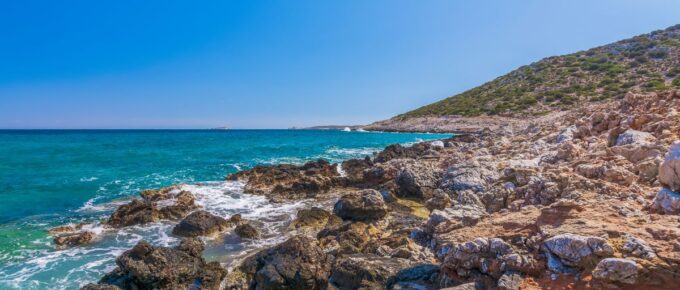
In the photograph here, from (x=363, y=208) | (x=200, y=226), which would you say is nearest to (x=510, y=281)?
(x=363, y=208)

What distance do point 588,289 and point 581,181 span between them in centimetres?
376

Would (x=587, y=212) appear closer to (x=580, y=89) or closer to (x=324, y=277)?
(x=324, y=277)

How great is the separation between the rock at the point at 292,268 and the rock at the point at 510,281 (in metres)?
3.30

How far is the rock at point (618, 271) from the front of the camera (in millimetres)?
4348

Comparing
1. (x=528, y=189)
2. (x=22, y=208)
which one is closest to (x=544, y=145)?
(x=528, y=189)

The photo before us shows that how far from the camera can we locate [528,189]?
27.0ft

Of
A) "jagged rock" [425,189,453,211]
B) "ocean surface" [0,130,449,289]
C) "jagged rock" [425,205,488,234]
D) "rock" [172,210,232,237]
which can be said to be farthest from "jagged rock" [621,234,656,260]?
"rock" [172,210,232,237]

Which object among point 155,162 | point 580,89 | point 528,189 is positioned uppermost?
point 580,89

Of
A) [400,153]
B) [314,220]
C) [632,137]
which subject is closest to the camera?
[632,137]

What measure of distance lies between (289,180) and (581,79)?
247 ft

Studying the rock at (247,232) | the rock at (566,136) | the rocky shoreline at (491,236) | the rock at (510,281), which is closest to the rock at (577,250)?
the rocky shoreline at (491,236)

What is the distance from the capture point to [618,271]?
4.39m

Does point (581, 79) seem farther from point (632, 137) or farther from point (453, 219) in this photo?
Answer: point (453, 219)

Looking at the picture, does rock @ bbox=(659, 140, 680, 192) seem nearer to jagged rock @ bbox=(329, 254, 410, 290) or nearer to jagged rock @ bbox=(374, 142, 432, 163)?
jagged rock @ bbox=(329, 254, 410, 290)
